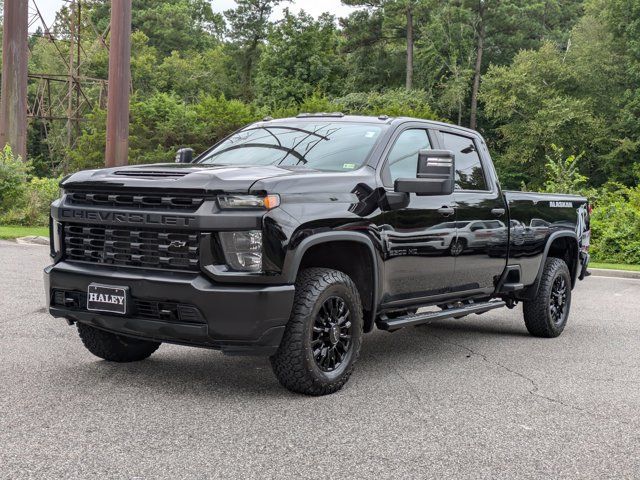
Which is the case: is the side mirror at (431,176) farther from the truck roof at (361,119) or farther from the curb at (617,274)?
the curb at (617,274)

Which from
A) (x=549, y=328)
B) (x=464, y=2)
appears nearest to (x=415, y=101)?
(x=464, y=2)

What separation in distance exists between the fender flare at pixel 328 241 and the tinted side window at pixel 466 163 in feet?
5.34

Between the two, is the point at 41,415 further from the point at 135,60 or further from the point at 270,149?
the point at 135,60

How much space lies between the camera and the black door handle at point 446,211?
278 inches

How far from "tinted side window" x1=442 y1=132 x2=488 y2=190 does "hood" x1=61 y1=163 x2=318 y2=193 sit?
1965mm

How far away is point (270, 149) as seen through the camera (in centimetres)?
693

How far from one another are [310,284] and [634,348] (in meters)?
4.34

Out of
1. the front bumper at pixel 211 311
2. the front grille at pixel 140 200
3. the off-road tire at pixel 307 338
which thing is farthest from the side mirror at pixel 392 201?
the front grille at pixel 140 200

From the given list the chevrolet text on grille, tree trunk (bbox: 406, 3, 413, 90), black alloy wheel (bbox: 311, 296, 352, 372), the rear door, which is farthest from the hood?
tree trunk (bbox: 406, 3, 413, 90)

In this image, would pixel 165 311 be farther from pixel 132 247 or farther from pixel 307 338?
pixel 307 338

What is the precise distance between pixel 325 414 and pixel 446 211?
2.38m

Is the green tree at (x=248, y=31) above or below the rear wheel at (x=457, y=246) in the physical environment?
above

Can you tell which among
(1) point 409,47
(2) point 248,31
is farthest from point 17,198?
(2) point 248,31

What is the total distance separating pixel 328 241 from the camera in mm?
5875
